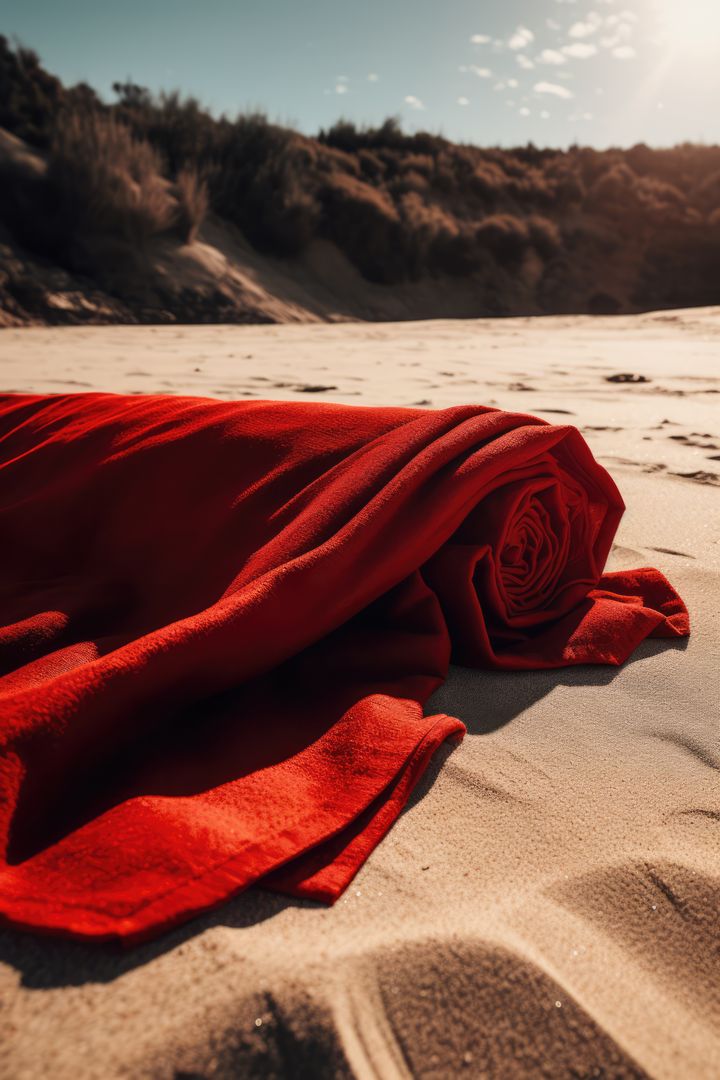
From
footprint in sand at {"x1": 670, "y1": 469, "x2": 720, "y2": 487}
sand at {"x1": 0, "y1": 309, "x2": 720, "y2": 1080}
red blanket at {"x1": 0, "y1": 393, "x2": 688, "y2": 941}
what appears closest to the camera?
sand at {"x1": 0, "y1": 309, "x2": 720, "y2": 1080}

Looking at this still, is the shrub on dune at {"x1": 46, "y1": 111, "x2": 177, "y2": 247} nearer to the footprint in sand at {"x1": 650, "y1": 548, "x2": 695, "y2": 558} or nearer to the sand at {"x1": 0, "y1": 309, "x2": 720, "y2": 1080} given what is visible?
the footprint in sand at {"x1": 650, "y1": 548, "x2": 695, "y2": 558}

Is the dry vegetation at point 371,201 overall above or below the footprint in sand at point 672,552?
above

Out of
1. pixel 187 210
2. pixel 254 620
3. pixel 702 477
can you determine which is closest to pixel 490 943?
pixel 254 620

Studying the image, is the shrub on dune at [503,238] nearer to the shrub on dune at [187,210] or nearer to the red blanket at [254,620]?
the shrub on dune at [187,210]

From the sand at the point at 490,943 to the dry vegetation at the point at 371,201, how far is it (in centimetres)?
1018

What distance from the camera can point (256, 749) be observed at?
1139 millimetres

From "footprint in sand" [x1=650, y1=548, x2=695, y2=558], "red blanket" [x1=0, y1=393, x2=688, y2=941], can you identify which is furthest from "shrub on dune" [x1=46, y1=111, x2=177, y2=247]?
"footprint in sand" [x1=650, y1=548, x2=695, y2=558]

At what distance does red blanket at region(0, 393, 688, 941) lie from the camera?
0.93 metres

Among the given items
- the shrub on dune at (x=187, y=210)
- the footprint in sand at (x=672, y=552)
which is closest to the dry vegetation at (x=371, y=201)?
the shrub on dune at (x=187, y=210)

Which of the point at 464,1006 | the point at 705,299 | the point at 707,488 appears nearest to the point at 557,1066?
the point at 464,1006

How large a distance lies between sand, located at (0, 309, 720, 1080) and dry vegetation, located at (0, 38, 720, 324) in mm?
10180

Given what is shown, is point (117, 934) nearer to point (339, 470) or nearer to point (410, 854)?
point (410, 854)

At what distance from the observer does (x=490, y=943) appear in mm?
821

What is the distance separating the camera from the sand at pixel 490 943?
2.32ft
